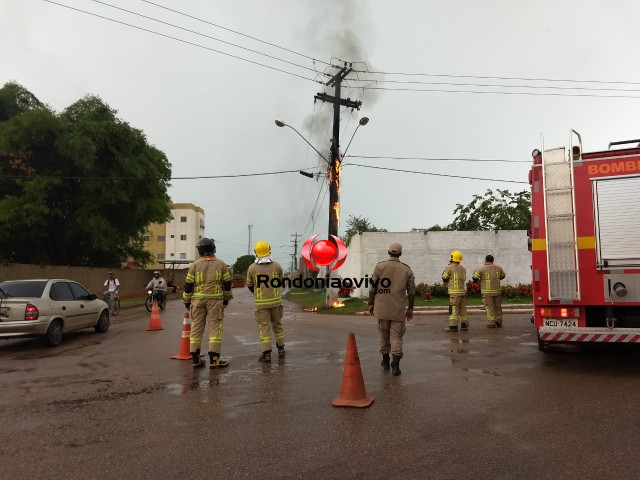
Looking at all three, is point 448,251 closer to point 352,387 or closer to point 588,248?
point 588,248

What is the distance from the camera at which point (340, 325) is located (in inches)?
552

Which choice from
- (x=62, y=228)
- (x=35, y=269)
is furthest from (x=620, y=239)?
(x=62, y=228)

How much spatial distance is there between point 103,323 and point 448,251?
684 inches

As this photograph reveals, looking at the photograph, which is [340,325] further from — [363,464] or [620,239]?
[363,464]

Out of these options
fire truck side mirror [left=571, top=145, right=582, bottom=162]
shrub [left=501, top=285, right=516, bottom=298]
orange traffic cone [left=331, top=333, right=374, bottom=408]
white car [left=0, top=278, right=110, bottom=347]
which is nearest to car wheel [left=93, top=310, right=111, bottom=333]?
white car [left=0, top=278, right=110, bottom=347]

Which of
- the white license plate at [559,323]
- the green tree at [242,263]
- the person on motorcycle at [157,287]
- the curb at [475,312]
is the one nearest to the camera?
the white license plate at [559,323]

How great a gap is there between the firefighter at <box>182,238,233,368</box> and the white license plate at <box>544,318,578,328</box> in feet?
15.1

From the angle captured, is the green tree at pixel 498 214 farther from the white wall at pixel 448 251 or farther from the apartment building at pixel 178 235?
the apartment building at pixel 178 235

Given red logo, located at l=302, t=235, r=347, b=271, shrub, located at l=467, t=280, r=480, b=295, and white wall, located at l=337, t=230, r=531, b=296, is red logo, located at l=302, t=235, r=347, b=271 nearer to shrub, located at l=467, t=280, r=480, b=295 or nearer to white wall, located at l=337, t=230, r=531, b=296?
white wall, located at l=337, t=230, r=531, b=296

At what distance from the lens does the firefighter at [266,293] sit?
8.04 meters

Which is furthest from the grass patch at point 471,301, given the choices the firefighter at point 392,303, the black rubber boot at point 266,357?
the firefighter at point 392,303

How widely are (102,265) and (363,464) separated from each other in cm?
3303

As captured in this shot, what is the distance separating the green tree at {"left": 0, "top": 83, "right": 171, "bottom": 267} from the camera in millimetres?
26344

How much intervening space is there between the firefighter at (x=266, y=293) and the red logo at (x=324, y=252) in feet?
38.6
